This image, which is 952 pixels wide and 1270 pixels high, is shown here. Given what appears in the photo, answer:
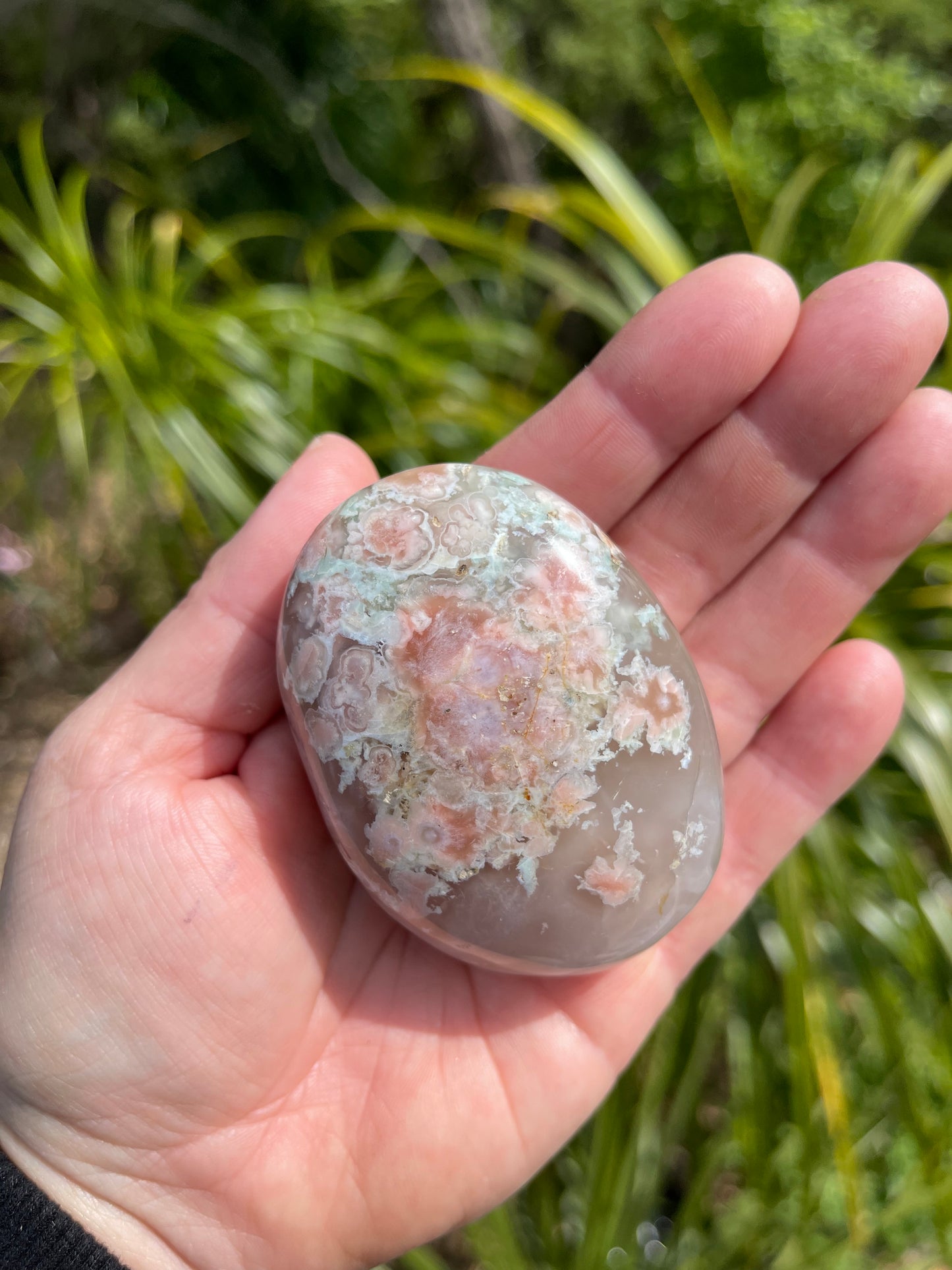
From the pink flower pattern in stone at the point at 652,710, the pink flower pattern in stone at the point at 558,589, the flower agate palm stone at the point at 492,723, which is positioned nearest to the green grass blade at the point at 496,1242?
the flower agate palm stone at the point at 492,723

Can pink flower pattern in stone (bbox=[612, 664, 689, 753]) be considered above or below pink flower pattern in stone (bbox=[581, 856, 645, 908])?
above

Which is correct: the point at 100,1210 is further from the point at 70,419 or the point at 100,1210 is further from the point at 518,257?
the point at 518,257

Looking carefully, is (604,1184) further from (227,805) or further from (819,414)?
(819,414)

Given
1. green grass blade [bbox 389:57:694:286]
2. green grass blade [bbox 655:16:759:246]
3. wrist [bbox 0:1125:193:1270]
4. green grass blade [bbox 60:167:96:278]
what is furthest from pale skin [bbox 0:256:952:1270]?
green grass blade [bbox 60:167:96:278]

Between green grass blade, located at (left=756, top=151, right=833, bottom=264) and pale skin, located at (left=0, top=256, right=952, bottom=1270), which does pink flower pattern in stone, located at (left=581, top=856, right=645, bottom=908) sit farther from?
green grass blade, located at (left=756, top=151, right=833, bottom=264)

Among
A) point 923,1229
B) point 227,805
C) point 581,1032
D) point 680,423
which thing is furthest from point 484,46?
point 923,1229

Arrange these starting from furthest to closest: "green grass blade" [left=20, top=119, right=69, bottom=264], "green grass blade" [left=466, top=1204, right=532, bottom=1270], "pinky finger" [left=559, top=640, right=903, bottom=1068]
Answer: "green grass blade" [left=20, top=119, right=69, bottom=264], "green grass blade" [left=466, top=1204, right=532, bottom=1270], "pinky finger" [left=559, top=640, right=903, bottom=1068]

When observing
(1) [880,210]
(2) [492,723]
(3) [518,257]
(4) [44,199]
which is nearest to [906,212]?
(1) [880,210]
